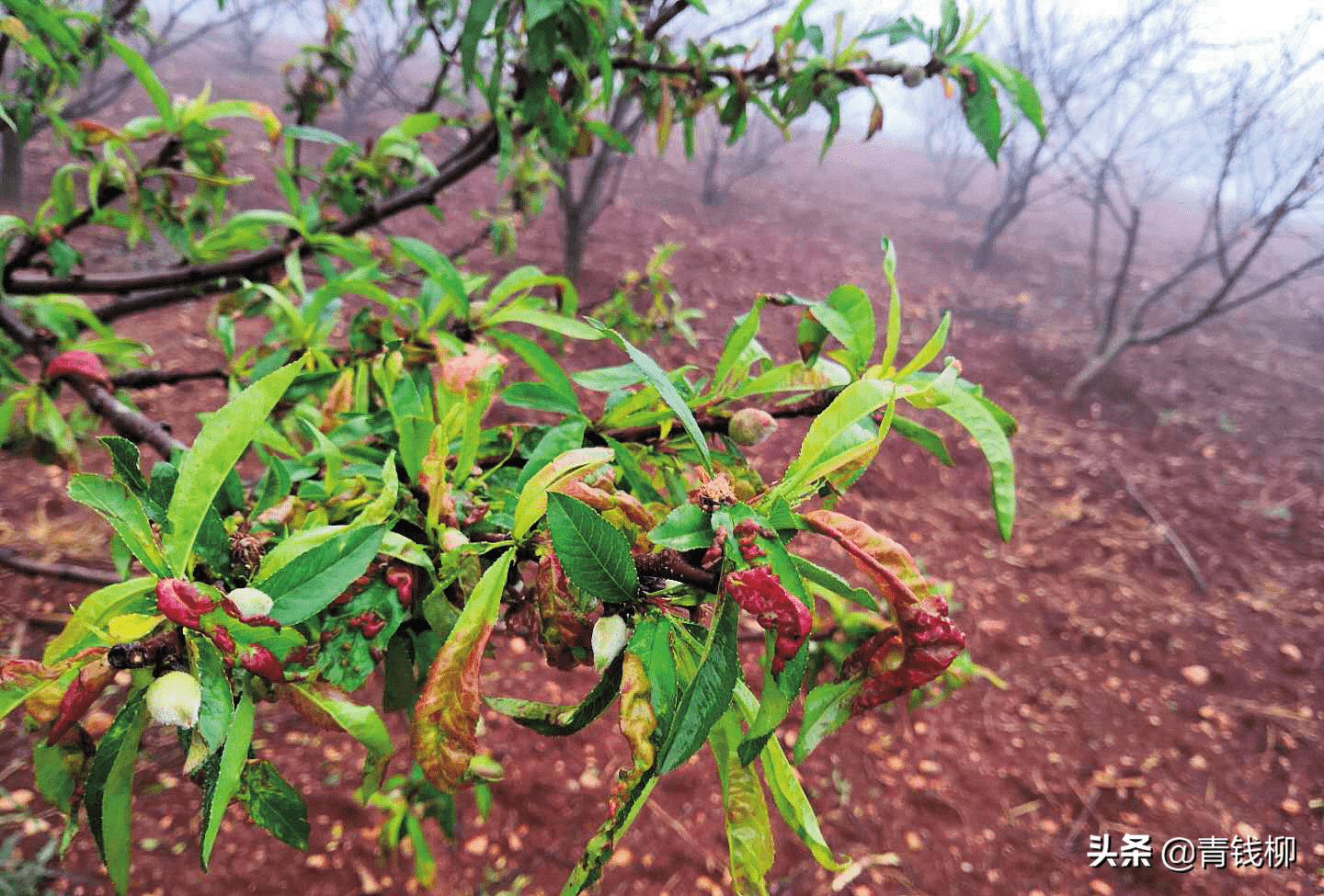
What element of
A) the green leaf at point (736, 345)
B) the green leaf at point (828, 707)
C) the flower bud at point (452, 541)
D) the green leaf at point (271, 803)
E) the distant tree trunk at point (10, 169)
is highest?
the green leaf at point (736, 345)

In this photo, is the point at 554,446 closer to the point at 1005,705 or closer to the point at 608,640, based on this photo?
the point at 608,640

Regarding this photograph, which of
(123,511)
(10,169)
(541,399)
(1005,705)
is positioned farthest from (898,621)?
(10,169)

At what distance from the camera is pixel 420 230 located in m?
4.82

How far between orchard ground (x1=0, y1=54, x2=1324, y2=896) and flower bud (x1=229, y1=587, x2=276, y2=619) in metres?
0.90

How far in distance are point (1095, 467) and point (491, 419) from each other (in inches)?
116

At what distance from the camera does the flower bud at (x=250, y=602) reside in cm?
38

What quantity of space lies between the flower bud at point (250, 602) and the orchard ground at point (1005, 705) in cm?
90

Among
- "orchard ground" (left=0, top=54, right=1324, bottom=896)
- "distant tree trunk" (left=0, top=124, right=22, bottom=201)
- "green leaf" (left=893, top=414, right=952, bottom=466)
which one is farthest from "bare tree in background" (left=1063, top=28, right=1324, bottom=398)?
"distant tree trunk" (left=0, top=124, right=22, bottom=201)

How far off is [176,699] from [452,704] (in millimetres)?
143

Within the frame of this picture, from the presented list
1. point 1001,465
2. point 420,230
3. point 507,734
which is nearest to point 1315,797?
point 507,734

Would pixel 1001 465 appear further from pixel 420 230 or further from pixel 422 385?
pixel 420 230

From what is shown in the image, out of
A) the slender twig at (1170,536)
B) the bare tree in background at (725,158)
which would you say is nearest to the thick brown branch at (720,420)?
the slender twig at (1170,536)

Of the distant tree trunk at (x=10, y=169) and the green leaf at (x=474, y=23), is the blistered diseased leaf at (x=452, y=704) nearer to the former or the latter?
the green leaf at (x=474, y=23)

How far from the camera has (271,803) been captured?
1.54ft
